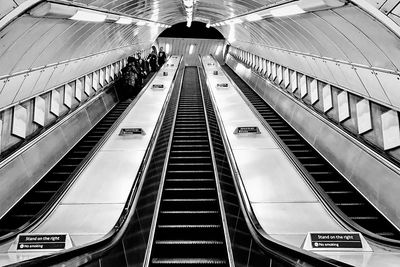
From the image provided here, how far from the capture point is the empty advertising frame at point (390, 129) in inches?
206

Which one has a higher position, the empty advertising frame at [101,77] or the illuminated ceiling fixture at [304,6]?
the illuminated ceiling fixture at [304,6]

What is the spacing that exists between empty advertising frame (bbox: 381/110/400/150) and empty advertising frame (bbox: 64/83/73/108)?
7145 mm

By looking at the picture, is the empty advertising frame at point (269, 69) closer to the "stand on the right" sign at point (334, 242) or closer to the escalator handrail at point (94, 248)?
the escalator handrail at point (94, 248)

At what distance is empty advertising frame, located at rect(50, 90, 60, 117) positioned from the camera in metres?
7.86

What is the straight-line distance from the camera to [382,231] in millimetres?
4625

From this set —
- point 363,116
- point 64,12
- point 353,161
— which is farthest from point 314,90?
point 64,12

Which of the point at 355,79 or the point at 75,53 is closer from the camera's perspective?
the point at 355,79

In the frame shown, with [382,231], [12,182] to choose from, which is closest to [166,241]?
[12,182]

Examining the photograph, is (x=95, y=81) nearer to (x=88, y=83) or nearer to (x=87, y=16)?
(x=88, y=83)

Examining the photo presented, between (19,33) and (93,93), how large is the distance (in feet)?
22.1

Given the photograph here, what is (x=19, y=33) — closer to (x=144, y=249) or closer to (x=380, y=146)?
(x=144, y=249)

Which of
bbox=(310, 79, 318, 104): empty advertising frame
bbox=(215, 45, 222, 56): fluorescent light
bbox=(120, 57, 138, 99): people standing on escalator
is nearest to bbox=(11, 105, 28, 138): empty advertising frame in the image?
bbox=(120, 57, 138, 99): people standing on escalator

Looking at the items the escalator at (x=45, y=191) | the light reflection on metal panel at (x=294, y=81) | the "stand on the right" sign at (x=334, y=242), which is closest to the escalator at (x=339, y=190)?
the "stand on the right" sign at (x=334, y=242)

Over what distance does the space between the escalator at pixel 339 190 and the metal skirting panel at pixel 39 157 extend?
15.1 feet
